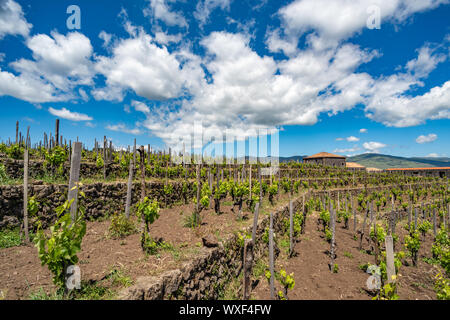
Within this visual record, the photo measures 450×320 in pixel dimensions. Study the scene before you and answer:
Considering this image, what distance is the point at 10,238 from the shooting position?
6449mm

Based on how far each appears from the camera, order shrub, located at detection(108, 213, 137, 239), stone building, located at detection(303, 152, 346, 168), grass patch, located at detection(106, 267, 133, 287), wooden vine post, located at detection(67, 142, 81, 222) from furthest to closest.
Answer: stone building, located at detection(303, 152, 346, 168) < shrub, located at detection(108, 213, 137, 239) < grass patch, located at detection(106, 267, 133, 287) < wooden vine post, located at detection(67, 142, 81, 222)

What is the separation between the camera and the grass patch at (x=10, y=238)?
6080 millimetres

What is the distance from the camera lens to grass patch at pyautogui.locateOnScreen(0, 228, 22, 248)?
6080 millimetres

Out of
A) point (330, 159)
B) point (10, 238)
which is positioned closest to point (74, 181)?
point (10, 238)

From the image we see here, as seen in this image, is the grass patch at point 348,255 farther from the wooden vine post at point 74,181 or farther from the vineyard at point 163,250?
the wooden vine post at point 74,181

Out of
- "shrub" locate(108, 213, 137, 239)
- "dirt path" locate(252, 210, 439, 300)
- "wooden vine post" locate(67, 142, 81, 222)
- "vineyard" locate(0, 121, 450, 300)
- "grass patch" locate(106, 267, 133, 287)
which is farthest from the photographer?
"shrub" locate(108, 213, 137, 239)

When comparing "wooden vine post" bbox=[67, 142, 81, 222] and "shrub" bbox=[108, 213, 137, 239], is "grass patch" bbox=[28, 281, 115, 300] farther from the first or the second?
"shrub" bbox=[108, 213, 137, 239]

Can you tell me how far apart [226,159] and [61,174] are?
70.0ft

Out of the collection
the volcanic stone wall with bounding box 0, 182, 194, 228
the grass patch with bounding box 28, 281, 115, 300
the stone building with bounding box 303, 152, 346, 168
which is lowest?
the grass patch with bounding box 28, 281, 115, 300

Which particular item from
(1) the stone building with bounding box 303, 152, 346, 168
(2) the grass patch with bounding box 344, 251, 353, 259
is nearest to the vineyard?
(2) the grass patch with bounding box 344, 251, 353, 259

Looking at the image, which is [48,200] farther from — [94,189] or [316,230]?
[316,230]

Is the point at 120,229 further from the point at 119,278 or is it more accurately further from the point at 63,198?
the point at 63,198

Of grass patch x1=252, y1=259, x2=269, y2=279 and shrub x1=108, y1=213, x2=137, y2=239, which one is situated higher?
shrub x1=108, y1=213, x2=137, y2=239
